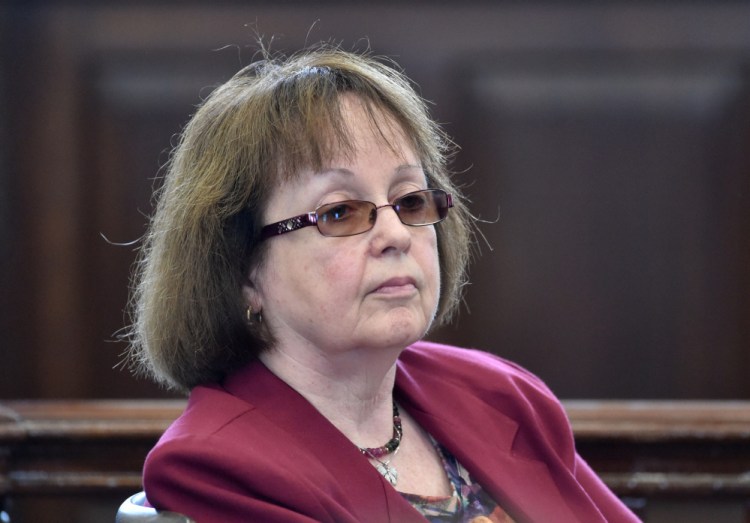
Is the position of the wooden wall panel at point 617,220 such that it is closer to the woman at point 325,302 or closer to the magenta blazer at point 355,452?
the magenta blazer at point 355,452

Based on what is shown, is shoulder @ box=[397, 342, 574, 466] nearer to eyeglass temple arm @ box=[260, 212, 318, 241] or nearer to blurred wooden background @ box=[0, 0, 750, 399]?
eyeglass temple arm @ box=[260, 212, 318, 241]

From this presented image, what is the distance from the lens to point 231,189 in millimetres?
1654

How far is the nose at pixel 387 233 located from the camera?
1600mm

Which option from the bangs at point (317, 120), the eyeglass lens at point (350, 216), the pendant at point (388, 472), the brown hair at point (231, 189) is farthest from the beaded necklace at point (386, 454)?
the bangs at point (317, 120)

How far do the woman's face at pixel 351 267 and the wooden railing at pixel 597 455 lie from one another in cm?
109

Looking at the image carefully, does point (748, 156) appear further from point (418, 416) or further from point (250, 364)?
point (250, 364)

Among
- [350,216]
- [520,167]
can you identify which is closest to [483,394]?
[350,216]

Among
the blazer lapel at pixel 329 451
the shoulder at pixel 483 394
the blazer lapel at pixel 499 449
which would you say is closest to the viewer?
the blazer lapel at pixel 329 451

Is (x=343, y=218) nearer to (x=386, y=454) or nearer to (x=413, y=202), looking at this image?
(x=413, y=202)

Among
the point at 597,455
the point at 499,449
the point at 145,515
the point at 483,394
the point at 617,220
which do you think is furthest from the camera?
the point at 617,220

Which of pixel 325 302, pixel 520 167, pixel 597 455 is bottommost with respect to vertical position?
pixel 597 455

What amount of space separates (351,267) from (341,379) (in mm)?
207

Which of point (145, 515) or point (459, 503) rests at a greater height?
point (145, 515)

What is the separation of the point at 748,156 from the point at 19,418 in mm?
2339
